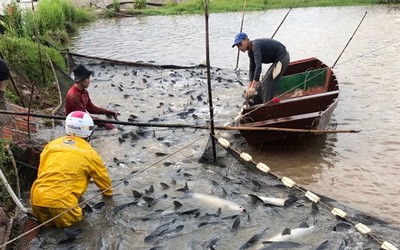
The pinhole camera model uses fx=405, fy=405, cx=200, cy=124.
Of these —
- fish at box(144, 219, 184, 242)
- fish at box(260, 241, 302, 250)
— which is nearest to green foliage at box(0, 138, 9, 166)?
fish at box(144, 219, 184, 242)

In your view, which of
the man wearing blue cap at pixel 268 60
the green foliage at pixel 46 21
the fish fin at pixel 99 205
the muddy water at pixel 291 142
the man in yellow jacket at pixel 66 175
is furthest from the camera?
the green foliage at pixel 46 21

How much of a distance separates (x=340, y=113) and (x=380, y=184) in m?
4.47

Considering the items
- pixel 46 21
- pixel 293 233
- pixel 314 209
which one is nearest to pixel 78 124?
pixel 293 233

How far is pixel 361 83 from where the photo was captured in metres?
14.8

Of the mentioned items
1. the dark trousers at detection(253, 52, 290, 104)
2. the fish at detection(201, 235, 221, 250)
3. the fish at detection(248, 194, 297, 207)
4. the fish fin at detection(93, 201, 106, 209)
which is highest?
the dark trousers at detection(253, 52, 290, 104)

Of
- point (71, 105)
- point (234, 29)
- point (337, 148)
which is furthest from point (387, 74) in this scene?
point (234, 29)

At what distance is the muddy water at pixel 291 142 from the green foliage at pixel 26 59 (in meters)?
2.00

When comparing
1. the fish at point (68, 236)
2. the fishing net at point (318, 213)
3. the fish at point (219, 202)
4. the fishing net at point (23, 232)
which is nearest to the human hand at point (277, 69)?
the fishing net at point (318, 213)

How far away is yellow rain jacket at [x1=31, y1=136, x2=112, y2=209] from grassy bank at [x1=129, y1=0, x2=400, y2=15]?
117 ft

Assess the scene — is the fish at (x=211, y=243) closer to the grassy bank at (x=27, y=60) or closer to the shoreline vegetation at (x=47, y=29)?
the shoreline vegetation at (x=47, y=29)

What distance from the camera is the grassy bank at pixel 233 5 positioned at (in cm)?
3781

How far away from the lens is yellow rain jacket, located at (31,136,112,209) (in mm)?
5539

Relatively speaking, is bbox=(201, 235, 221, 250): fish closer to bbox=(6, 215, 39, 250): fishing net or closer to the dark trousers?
bbox=(6, 215, 39, 250): fishing net

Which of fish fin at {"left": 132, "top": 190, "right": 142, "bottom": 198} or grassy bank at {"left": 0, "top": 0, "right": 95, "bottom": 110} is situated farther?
grassy bank at {"left": 0, "top": 0, "right": 95, "bottom": 110}
